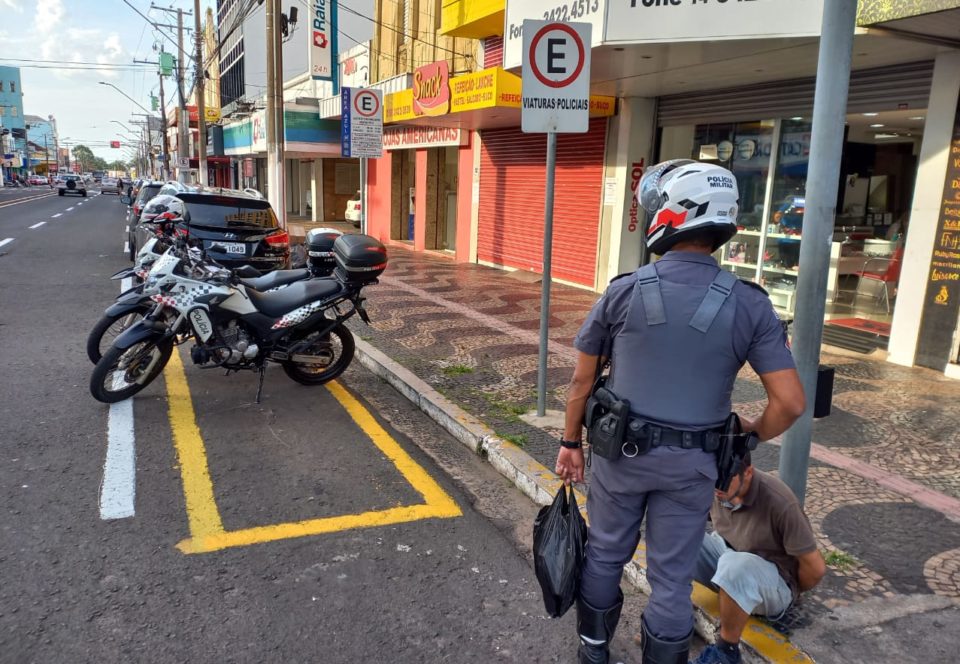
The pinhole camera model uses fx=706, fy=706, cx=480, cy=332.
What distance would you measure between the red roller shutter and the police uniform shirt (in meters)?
9.95

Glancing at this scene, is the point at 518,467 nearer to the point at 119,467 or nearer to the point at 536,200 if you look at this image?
the point at 119,467

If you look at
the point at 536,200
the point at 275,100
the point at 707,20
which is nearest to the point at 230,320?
the point at 707,20

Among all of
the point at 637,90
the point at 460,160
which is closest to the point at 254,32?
the point at 460,160

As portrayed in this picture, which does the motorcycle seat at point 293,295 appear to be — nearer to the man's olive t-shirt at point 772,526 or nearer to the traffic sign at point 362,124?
the traffic sign at point 362,124

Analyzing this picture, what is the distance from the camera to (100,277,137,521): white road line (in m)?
4.04

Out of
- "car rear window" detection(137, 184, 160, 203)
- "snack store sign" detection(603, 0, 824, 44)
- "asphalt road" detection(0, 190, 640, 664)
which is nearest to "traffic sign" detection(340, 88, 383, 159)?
"snack store sign" detection(603, 0, 824, 44)

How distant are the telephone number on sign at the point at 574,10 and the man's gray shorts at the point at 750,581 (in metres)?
6.16

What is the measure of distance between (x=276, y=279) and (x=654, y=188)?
4846 mm

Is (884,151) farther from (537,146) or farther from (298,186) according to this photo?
(298,186)

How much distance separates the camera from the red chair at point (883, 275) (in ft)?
29.6

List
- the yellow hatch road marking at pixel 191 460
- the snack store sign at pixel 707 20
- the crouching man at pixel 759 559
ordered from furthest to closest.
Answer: the snack store sign at pixel 707 20
the yellow hatch road marking at pixel 191 460
the crouching man at pixel 759 559

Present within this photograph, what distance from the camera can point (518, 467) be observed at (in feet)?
15.2

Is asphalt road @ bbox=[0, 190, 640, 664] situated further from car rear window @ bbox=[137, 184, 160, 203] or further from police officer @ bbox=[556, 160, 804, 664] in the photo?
car rear window @ bbox=[137, 184, 160, 203]

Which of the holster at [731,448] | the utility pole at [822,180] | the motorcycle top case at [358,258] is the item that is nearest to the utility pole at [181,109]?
the motorcycle top case at [358,258]
